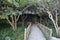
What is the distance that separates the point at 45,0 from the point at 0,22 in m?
8.56

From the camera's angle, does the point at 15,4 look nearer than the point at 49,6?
Yes

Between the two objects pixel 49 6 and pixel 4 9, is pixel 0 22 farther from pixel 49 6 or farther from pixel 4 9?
pixel 49 6

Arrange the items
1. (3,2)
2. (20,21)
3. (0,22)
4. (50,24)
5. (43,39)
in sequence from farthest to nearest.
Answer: (20,21) → (50,24) → (0,22) → (3,2) → (43,39)

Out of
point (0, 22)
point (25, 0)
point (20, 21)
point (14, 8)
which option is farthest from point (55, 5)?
point (20, 21)

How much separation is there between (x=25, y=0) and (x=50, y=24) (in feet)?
26.9

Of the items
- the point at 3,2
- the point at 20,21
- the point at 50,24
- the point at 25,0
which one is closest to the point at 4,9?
the point at 3,2

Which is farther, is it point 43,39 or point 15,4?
point 15,4

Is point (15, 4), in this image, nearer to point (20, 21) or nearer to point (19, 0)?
point (19, 0)

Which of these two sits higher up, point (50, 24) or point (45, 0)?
point (45, 0)

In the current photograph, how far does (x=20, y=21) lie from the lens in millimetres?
30062

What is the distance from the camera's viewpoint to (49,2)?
19.8 meters

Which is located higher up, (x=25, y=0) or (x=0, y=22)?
(x=25, y=0)

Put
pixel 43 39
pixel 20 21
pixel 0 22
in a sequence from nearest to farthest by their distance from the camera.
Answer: pixel 43 39, pixel 0 22, pixel 20 21

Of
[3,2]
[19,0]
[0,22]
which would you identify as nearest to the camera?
[3,2]
